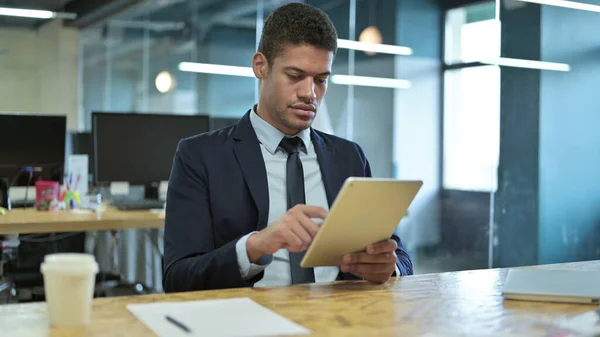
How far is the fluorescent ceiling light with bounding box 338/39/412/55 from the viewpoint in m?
5.11

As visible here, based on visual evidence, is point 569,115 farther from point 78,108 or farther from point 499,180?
point 78,108

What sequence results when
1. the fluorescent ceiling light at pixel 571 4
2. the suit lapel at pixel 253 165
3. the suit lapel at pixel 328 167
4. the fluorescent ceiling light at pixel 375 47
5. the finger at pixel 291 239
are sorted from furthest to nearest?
the fluorescent ceiling light at pixel 375 47 → the fluorescent ceiling light at pixel 571 4 → the suit lapel at pixel 328 167 → the suit lapel at pixel 253 165 → the finger at pixel 291 239

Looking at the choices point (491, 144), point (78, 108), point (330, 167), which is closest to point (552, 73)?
point (491, 144)

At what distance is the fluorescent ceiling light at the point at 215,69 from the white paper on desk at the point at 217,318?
20.1 feet

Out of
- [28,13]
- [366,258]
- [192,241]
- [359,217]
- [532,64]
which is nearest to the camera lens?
[359,217]

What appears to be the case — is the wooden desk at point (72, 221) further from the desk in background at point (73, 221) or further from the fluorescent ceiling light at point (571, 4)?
the fluorescent ceiling light at point (571, 4)

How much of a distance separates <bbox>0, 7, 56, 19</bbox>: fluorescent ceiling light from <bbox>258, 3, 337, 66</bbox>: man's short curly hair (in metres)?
6.17

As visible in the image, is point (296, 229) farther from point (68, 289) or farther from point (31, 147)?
point (31, 147)

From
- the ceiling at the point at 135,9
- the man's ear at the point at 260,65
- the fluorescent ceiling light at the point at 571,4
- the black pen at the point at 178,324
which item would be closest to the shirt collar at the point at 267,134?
the man's ear at the point at 260,65

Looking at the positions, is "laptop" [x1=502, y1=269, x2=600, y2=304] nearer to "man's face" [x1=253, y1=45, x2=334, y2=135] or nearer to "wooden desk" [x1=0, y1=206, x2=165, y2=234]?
"man's face" [x1=253, y1=45, x2=334, y2=135]

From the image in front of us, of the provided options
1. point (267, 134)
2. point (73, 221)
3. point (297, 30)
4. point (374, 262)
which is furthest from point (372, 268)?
point (73, 221)

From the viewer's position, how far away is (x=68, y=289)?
3.40ft

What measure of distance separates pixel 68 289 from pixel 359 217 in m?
0.52

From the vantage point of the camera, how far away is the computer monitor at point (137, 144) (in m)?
3.60
